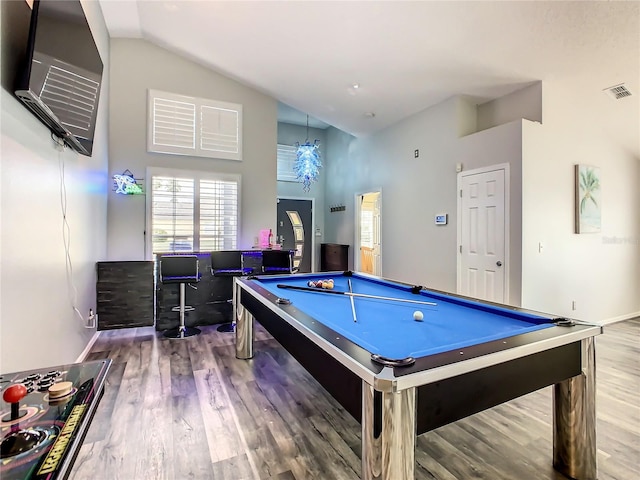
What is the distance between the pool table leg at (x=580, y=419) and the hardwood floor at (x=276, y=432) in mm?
124

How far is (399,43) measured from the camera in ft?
12.0

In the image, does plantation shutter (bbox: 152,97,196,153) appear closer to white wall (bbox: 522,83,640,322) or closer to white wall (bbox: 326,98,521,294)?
white wall (bbox: 326,98,521,294)

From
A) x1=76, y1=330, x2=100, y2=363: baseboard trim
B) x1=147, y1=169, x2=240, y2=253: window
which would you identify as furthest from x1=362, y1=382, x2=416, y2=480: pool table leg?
x1=147, y1=169, x2=240, y2=253: window

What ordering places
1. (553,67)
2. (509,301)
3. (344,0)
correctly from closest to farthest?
(344,0) → (553,67) → (509,301)

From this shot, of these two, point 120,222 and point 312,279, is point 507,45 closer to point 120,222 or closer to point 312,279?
point 312,279

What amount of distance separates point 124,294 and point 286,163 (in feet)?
15.5

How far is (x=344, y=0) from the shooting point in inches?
126

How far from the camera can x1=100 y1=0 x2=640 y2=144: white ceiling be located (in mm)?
3098

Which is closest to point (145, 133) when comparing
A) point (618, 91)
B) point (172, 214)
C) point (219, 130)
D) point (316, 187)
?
point (219, 130)

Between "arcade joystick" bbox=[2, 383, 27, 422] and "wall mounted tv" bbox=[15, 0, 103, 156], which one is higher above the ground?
"wall mounted tv" bbox=[15, 0, 103, 156]

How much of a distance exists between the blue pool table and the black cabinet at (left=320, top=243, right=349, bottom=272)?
4772 millimetres

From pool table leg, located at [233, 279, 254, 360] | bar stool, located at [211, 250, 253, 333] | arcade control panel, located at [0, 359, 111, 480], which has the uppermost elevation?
bar stool, located at [211, 250, 253, 333]

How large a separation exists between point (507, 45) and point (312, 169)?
11.7 feet

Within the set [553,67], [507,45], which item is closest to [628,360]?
[553,67]
